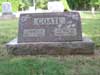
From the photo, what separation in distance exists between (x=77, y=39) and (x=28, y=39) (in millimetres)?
984

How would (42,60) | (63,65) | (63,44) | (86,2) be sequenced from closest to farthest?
1. (63,65)
2. (42,60)
3. (63,44)
4. (86,2)

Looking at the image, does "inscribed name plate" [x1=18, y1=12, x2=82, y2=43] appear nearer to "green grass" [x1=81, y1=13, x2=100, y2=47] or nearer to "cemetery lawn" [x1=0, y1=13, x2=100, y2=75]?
"cemetery lawn" [x1=0, y1=13, x2=100, y2=75]

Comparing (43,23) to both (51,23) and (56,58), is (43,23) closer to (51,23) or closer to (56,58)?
(51,23)

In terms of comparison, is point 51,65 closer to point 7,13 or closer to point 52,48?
Result: point 52,48

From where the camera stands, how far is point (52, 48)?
6.64m

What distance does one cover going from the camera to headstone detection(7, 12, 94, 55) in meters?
6.64

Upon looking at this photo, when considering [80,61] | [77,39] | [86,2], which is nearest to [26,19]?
[77,39]

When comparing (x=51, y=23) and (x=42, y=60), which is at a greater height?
(x=51, y=23)

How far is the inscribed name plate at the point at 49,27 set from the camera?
6828mm

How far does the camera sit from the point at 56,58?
20.3 feet

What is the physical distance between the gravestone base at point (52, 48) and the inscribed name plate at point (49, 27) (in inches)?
7.1

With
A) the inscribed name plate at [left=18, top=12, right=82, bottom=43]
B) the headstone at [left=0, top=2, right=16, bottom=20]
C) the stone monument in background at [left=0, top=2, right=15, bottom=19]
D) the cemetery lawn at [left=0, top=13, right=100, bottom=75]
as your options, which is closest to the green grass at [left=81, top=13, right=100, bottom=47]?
the inscribed name plate at [left=18, top=12, right=82, bottom=43]

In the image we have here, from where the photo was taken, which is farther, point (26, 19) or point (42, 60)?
point (26, 19)

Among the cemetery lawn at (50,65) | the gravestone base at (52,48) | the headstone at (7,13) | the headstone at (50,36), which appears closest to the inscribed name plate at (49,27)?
the headstone at (50,36)
